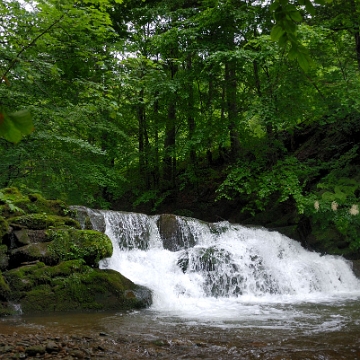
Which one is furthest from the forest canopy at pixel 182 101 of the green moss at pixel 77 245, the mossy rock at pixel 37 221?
the green moss at pixel 77 245

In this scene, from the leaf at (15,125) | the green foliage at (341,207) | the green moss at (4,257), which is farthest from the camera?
the green foliage at (341,207)

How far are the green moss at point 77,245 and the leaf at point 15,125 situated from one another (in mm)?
6861

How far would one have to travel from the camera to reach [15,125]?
0.96m

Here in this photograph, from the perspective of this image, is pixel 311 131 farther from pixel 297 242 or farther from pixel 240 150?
pixel 297 242

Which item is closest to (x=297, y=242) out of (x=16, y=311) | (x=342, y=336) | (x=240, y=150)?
(x=240, y=150)

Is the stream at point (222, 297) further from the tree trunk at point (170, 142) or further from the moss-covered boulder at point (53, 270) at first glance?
the tree trunk at point (170, 142)

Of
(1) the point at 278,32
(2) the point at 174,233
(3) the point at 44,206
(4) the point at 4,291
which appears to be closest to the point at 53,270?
(4) the point at 4,291

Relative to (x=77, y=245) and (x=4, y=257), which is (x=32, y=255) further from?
(x=77, y=245)

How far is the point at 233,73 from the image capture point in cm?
1416

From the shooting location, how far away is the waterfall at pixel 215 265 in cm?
820

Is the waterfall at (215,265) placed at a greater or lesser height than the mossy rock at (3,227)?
lesser

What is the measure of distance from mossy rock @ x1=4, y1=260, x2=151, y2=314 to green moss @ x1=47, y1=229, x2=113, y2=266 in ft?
0.72

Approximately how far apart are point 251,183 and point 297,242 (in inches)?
89.9

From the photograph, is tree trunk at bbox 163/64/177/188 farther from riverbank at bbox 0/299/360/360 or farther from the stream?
riverbank at bbox 0/299/360/360
